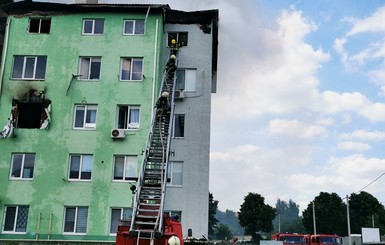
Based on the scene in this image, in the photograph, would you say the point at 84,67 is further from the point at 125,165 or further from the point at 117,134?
the point at 125,165

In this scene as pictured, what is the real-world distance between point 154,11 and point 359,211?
6007cm

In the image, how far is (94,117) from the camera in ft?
81.7

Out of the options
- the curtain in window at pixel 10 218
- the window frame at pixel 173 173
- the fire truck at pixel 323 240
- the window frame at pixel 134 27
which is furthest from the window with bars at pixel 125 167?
the fire truck at pixel 323 240

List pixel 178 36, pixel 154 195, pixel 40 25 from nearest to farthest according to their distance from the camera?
pixel 154 195, pixel 40 25, pixel 178 36

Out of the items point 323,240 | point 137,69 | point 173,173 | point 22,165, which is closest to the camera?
point 22,165

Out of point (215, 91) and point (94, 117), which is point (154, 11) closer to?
point (94, 117)

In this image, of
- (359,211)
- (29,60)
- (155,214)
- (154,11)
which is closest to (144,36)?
(154,11)

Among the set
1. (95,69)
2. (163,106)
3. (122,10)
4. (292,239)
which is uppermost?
(122,10)

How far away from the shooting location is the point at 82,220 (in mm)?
23203

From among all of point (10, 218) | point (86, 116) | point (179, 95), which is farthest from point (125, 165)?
point (10, 218)

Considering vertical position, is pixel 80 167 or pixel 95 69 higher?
pixel 95 69

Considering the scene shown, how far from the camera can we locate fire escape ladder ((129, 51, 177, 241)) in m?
12.9

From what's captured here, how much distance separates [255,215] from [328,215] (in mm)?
12698

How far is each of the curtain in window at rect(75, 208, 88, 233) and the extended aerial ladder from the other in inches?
323
